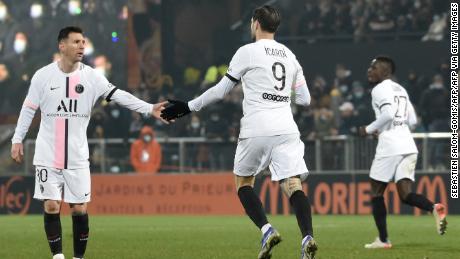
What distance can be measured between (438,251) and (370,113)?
12702 millimetres

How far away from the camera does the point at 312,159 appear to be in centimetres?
2444

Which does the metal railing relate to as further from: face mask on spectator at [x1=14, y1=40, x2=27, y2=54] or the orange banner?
face mask on spectator at [x1=14, y1=40, x2=27, y2=54]

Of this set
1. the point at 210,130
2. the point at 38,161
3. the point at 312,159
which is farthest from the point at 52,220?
the point at 210,130

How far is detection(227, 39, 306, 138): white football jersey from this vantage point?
34.8 ft

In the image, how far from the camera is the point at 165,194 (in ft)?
85.0

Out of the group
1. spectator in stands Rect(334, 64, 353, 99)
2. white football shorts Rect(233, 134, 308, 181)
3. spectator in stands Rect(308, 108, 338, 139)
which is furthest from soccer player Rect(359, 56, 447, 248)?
spectator in stands Rect(334, 64, 353, 99)

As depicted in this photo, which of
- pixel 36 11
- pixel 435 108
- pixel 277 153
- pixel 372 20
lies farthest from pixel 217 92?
pixel 36 11

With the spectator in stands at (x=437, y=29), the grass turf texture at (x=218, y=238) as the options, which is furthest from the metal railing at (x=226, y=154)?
the spectator in stands at (x=437, y=29)

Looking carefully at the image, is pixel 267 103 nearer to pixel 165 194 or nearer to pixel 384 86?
pixel 384 86

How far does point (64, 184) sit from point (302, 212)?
7.71 ft

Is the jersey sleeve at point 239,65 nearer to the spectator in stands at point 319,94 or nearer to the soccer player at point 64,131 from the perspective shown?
the soccer player at point 64,131

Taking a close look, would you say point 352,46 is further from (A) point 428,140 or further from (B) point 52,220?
(B) point 52,220

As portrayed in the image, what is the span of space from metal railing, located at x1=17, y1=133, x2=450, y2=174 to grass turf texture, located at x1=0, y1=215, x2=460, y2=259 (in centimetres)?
139

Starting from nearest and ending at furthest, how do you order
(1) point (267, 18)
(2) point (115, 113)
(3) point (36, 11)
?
(1) point (267, 18) < (2) point (115, 113) < (3) point (36, 11)
